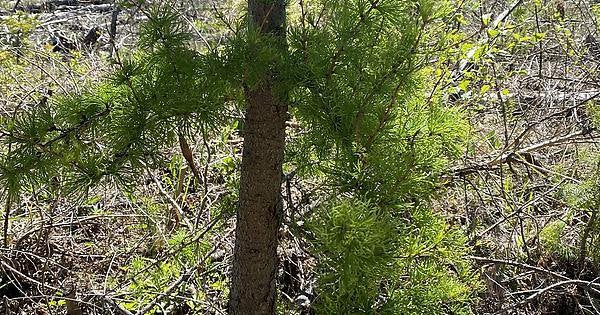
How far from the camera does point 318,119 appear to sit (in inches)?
39.5

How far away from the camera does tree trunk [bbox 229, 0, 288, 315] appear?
3.40 ft

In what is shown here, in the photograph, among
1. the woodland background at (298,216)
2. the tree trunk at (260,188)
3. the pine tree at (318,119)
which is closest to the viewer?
the pine tree at (318,119)

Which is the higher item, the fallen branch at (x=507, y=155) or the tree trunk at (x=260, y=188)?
the fallen branch at (x=507, y=155)

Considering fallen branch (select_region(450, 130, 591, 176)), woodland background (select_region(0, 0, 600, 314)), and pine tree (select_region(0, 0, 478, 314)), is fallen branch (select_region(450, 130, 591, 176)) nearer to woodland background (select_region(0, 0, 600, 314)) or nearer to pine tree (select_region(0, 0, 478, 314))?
woodland background (select_region(0, 0, 600, 314))

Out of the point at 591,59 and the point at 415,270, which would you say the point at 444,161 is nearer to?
the point at 415,270

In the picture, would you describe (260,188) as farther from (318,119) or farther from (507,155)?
(507,155)

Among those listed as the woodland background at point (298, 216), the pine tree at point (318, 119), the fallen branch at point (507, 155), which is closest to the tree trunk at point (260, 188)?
the pine tree at point (318, 119)

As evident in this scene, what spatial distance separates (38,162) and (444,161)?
67 centimetres

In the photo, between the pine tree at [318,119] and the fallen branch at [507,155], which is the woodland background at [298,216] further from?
the pine tree at [318,119]

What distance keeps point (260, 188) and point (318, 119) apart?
0.69ft

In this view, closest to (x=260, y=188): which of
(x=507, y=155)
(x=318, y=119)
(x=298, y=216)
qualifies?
(x=318, y=119)

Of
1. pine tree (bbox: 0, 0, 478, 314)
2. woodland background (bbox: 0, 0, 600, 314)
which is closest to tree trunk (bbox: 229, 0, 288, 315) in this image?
pine tree (bbox: 0, 0, 478, 314)

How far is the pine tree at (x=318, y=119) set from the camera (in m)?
0.93

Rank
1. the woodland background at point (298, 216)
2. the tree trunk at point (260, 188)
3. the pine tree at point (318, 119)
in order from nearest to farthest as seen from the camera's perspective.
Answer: the pine tree at point (318, 119) < the tree trunk at point (260, 188) < the woodland background at point (298, 216)
